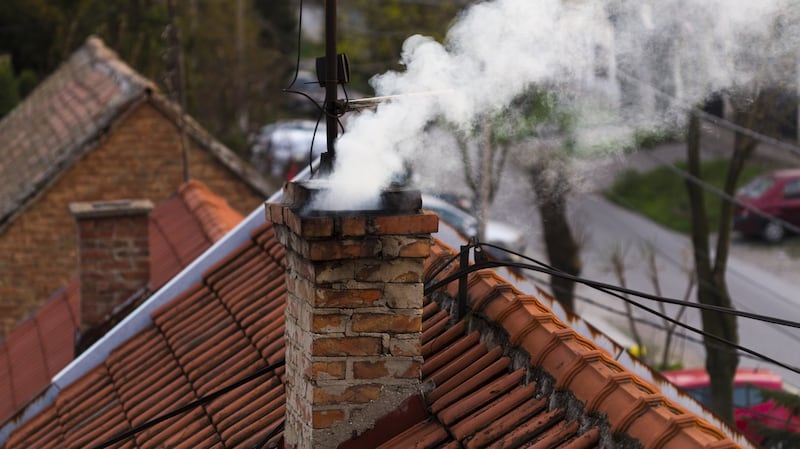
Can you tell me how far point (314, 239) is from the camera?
406 cm

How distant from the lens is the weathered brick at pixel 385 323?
415 centimetres

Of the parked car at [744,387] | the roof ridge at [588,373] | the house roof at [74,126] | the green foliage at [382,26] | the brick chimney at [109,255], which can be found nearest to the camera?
the roof ridge at [588,373]

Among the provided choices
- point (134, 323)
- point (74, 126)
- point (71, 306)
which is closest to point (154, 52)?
point (74, 126)

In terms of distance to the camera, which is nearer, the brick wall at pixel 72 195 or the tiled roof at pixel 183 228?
the tiled roof at pixel 183 228

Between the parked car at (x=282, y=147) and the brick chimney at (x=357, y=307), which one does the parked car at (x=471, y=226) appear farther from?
the brick chimney at (x=357, y=307)

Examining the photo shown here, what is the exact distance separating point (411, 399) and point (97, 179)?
386 inches

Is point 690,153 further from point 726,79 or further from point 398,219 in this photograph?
point 398,219

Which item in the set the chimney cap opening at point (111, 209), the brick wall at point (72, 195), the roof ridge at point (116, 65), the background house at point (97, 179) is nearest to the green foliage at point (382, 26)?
the roof ridge at point (116, 65)

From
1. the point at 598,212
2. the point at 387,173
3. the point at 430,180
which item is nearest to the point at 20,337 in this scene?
the point at 430,180

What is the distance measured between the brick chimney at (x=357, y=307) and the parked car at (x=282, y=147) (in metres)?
18.7

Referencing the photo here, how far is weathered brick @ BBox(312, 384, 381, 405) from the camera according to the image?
4.14m

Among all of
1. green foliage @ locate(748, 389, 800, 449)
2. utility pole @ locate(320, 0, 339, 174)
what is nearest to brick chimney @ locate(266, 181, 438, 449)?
utility pole @ locate(320, 0, 339, 174)

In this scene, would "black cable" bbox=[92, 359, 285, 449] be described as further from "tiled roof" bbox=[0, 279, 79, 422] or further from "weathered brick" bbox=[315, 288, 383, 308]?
"tiled roof" bbox=[0, 279, 79, 422]

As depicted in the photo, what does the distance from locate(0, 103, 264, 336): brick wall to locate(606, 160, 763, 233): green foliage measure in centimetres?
1600
